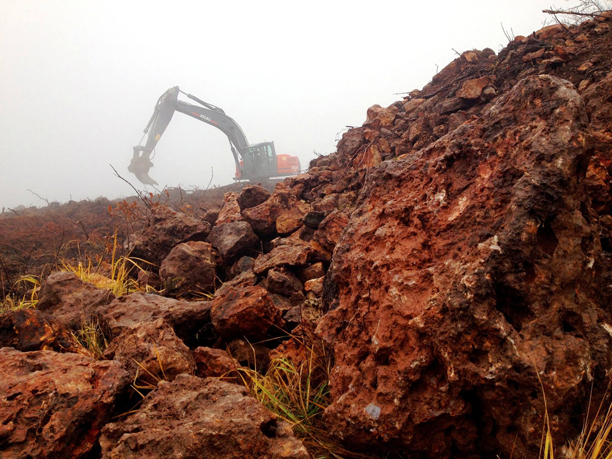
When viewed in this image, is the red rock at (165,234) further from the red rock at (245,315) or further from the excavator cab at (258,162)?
the excavator cab at (258,162)

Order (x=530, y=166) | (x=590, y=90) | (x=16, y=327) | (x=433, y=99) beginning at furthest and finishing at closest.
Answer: (x=433, y=99), (x=590, y=90), (x=16, y=327), (x=530, y=166)

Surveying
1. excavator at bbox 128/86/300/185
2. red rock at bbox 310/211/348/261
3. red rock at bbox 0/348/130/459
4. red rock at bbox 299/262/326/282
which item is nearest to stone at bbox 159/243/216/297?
red rock at bbox 299/262/326/282

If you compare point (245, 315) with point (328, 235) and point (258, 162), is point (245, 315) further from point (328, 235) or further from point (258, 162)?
point (258, 162)

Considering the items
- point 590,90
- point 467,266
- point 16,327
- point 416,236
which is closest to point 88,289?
point 16,327

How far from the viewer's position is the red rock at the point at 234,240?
400 cm

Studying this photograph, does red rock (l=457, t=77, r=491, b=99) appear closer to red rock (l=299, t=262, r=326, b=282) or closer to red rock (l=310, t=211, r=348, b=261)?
red rock (l=310, t=211, r=348, b=261)

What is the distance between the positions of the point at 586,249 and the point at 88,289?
366cm

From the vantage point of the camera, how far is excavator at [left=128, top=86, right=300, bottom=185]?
15.8m

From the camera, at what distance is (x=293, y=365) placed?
2.29 metres

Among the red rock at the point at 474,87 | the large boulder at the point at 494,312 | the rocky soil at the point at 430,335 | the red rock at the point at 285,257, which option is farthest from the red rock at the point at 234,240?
the red rock at the point at 474,87

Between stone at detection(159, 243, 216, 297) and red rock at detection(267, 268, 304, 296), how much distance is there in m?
0.93

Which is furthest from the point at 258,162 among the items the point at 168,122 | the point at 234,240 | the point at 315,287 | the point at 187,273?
the point at 315,287

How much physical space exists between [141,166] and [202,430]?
17.3 m

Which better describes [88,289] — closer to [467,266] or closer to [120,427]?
[120,427]
